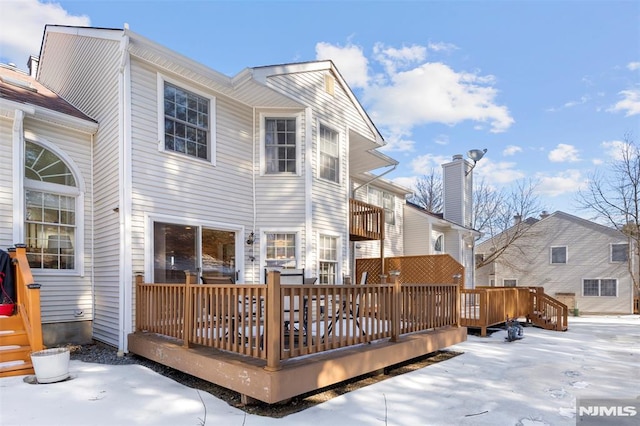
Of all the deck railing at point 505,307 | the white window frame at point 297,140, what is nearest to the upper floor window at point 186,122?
the white window frame at point 297,140

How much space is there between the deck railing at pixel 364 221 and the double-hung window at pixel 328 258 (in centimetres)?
99

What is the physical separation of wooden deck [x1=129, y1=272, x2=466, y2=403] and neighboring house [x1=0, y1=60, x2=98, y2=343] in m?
1.56

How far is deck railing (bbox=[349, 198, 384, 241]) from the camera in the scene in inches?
393

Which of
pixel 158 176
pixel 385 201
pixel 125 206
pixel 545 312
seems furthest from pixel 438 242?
pixel 125 206

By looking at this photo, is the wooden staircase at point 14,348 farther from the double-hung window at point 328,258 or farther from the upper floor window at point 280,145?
the double-hung window at point 328,258

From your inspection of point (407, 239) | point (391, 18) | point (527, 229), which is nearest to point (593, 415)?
point (391, 18)

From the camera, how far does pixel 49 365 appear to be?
4.14 m

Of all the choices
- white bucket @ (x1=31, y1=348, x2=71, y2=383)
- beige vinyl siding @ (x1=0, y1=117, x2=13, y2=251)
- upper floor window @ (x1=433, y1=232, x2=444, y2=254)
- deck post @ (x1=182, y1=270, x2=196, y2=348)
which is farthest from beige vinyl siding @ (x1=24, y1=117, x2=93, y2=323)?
upper floor window @ (x1=433, y1=232, x2=444, y2=254)

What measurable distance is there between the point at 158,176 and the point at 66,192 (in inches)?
68.3

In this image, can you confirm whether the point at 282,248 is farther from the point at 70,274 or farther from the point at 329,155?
the point at 70,274

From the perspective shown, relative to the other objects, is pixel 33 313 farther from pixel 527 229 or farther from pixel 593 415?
pixel 527 229

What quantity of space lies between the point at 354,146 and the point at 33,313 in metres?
8.32

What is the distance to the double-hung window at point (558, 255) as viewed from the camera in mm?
21531

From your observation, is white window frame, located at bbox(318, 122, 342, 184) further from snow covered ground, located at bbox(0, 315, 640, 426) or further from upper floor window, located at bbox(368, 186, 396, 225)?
snow covered ground, located at bbox(0, 315, 640, 426)
